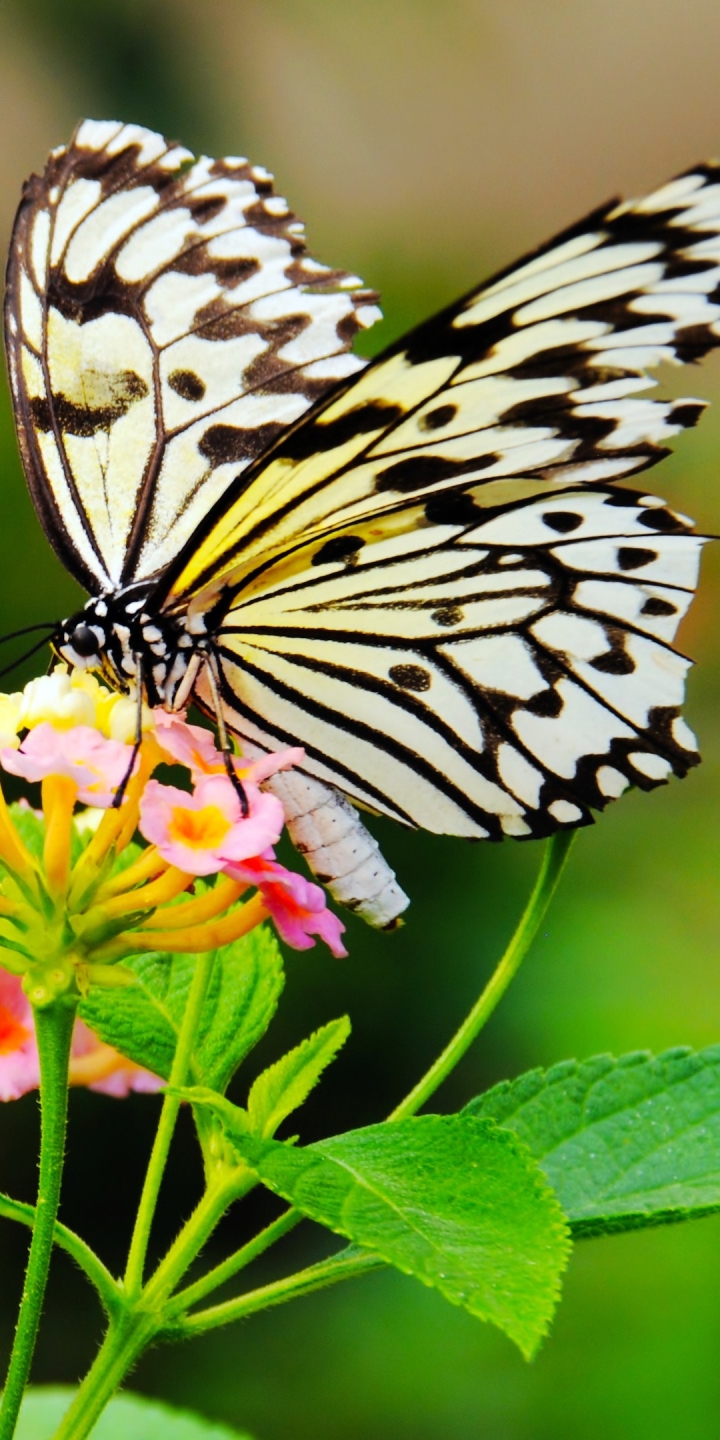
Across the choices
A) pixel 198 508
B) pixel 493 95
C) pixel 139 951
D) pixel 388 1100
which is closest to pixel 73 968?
pixel 139 951

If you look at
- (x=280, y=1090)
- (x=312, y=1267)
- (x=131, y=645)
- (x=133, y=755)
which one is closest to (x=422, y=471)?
(x=131, y=645)

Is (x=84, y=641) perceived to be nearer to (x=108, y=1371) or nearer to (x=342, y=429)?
(x=342, y=429)

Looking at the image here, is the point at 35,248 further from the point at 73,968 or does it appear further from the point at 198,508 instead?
the point at 73,968

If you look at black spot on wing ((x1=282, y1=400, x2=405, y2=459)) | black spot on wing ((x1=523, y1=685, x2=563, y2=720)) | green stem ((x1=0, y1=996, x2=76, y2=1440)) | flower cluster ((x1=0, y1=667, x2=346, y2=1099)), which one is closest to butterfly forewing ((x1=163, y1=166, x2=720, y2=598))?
black spot on wing ((x1=282, y1=400, x2=405, y2=459))

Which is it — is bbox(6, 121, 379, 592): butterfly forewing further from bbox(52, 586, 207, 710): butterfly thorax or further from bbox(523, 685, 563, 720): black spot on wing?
bbox(523, 685, 563, 720): black spot on wing

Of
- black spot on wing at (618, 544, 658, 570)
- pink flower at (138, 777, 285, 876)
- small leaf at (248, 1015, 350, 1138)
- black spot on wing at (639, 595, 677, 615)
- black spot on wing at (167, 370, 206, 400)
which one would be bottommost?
small leaf at (248, 1015, 350, 1138)

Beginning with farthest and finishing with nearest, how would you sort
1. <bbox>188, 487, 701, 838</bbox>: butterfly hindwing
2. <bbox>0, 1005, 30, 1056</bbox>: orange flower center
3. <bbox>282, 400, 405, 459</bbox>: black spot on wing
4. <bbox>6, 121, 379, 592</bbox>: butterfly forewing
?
<bbox>6, 121, 379, 592</bbox>: butterfly forewing
<bbox>188, 487, 701, 838</bbox>: butterfly hindwing
<bbox>282, 400, 405, 459</bbox>: black spot on wing
<bbox>0, 1005, 30, 1056</bbox>: orange flower center

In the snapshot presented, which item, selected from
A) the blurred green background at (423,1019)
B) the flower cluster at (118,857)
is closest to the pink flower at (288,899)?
the flower cluster at (118,857)

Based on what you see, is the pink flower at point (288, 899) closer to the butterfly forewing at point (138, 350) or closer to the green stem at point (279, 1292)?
the green stem at point (279, 1292)
